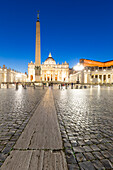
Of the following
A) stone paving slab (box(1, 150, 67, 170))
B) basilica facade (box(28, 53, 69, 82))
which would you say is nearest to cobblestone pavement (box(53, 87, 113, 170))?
stone paving slab (box(1, 150, 67, 170))

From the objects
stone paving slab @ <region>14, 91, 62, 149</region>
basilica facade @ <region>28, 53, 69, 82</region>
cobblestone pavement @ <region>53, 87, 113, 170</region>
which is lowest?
cobblestone pavement @ <region>53, 87, 113, 170</region>

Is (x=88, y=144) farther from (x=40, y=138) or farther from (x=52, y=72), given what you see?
(x=52, y=72)

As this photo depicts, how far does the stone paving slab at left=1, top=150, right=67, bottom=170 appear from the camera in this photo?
54.5 inches

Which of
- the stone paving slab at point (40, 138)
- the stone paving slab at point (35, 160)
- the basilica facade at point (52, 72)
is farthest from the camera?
the basilica facade at point (52, 72)

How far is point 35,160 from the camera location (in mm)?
1511

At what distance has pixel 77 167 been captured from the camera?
1400 mm

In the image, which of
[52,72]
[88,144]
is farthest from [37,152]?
[52,72]

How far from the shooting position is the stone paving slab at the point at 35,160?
1385 millimetres

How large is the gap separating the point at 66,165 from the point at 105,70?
192 ft

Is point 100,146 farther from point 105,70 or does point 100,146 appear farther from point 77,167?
point 105,70

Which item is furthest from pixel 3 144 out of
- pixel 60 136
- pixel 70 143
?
pixel 70 143

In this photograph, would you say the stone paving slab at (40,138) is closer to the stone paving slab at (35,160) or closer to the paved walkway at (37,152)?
the paved walkway at (37,152)

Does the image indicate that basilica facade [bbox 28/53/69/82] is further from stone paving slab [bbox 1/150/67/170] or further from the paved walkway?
stone paving slab [bbox 1/150/67/170]

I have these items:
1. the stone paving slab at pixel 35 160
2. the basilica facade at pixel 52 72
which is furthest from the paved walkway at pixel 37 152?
the basilica facade at pixel 52 72
